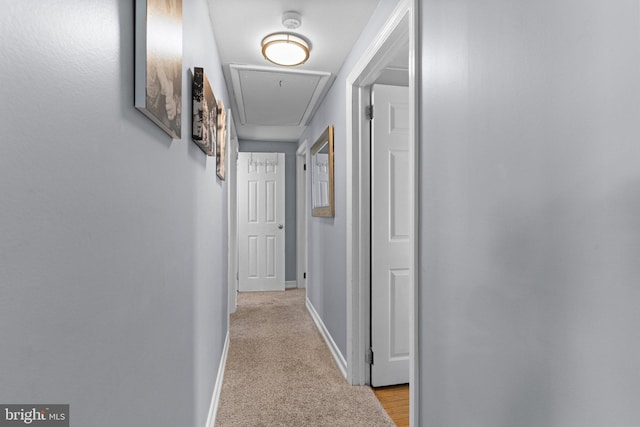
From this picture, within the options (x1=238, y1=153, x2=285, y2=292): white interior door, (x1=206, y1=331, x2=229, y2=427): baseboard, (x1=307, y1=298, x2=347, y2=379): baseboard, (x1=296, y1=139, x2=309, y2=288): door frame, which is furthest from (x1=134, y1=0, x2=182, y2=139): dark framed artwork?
(x1=296, y1=139, x2=309, y2=288): door frame

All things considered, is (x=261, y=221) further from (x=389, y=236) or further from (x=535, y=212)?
(x=535, y=212)

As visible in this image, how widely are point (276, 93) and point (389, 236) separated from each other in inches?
69.1

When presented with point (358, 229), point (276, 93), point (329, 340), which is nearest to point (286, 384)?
point (329, 340)

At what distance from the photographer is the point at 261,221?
538 cm

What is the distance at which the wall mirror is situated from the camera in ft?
9.70

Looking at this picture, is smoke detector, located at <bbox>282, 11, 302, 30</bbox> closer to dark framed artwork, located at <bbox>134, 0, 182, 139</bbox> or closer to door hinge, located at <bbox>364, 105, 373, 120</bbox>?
door hinge, located at <bbox>364, 105, 373, 120</bbox>

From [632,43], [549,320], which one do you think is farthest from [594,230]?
[632,43]

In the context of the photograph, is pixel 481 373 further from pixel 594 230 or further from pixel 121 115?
pixel 121 115

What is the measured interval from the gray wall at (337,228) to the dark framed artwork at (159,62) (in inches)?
48.1

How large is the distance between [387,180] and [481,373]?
1.52 meters

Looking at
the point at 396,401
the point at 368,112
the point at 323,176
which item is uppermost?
the point at 368,112

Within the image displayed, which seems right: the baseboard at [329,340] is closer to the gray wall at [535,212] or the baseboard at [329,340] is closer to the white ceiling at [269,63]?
the gray wall at [535,212]

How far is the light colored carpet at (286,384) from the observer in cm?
202

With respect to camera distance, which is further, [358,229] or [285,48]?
[358,229]
